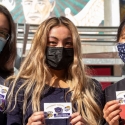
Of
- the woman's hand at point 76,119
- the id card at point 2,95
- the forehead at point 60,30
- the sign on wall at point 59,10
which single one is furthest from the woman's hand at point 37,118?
the sign on wall at point 59,10

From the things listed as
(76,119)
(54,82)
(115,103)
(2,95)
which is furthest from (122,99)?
(2,95)

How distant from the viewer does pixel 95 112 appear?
102 inches

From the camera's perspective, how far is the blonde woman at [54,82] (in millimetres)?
2488

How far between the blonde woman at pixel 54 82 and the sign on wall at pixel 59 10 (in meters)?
7.33

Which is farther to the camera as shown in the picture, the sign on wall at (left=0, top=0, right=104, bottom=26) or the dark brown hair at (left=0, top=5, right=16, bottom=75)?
the sign on wall at (left=0, top=0, right=104, bottom=26)

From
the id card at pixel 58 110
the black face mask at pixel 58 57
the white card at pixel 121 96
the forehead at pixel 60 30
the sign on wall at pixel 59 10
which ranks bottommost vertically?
the id card at pixel 58 110

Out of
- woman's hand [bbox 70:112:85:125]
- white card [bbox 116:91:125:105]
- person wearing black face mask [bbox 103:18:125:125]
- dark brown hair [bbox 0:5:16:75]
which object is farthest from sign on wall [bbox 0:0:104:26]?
woman's hand [bbox 70:112:85:125]

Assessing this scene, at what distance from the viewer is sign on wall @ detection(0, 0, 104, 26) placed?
1014 cm

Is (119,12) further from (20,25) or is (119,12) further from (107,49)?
(20,25)

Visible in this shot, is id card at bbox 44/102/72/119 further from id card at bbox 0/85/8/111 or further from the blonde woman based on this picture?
id card at bbox 0/85/8/111

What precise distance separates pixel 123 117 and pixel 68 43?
71 cm

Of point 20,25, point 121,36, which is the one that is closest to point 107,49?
point 20,25

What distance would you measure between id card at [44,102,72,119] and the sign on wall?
7.76 meters

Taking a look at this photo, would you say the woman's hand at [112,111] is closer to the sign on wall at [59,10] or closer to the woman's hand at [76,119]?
the woman's hand at [76,119]
